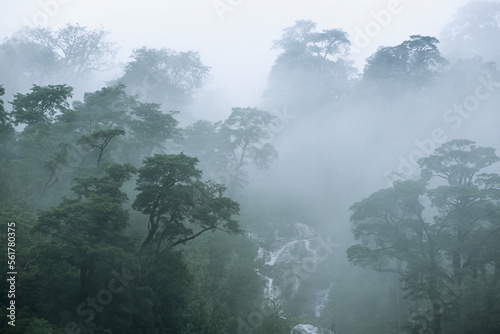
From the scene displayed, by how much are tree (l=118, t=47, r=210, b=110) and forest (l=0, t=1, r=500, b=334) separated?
0.23 metres

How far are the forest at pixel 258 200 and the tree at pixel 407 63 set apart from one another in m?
0.25

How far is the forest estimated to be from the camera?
17.5 m

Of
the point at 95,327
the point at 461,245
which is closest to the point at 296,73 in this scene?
the point at 461,245

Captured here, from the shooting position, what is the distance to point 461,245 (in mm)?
22875

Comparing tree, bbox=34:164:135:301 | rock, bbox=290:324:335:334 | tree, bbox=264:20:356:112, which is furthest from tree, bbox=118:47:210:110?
rock, bbox=290:324:335:334

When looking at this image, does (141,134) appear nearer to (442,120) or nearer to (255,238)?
(255,238)

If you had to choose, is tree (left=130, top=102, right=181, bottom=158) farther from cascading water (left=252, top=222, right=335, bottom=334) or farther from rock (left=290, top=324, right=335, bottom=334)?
rock (left=290, top=324, right=335, bottom=334)

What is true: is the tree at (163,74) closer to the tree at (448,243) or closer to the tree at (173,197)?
the tree at (173,197)

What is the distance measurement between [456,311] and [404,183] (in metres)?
8.89

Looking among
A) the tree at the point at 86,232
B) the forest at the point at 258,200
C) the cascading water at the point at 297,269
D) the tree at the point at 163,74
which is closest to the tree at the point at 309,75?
the forest at the point at 258,200

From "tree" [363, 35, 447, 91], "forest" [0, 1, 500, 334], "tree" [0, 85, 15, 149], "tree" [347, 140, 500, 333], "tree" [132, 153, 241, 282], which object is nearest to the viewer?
"forest" [0, 1, 500, 334]

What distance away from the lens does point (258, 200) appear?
43.5 meters

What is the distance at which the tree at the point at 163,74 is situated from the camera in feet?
158

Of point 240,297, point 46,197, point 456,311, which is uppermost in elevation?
point 46,197
